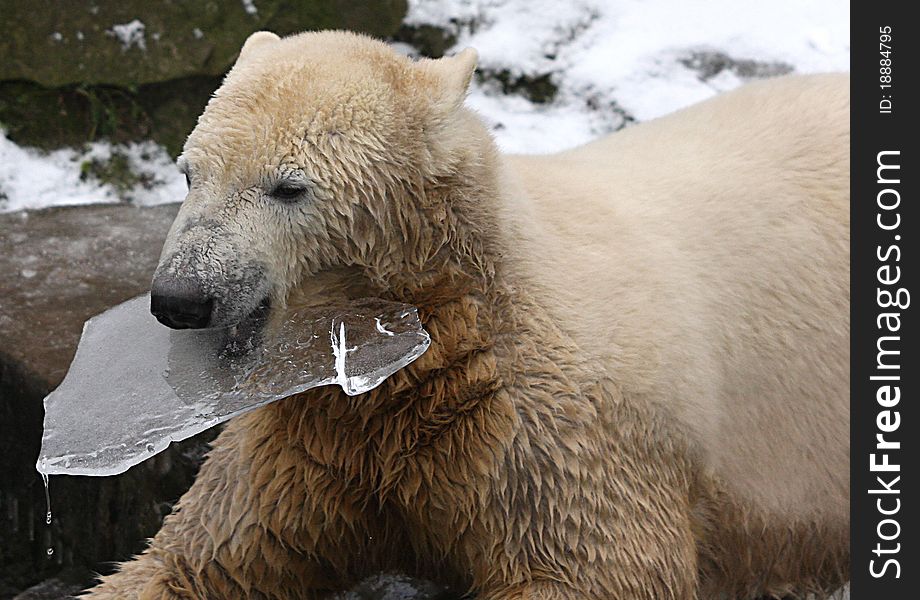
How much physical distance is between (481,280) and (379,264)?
0.27 m

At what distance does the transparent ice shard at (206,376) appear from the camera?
2.69 metres

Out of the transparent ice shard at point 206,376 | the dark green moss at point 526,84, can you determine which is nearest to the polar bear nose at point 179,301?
the transparent ice shard at point 206,376

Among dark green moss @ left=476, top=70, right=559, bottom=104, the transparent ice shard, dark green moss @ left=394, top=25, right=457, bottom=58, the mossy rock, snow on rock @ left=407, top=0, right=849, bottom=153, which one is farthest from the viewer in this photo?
dark green moss @ left=394, top=25, right=457, bottom=58

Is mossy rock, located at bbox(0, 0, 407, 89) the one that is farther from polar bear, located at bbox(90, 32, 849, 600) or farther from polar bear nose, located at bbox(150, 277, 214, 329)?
polar bear nose, located at bbox(150, 277, 214, 329)

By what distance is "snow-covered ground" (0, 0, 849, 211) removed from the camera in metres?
6.42

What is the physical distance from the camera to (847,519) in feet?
12.2

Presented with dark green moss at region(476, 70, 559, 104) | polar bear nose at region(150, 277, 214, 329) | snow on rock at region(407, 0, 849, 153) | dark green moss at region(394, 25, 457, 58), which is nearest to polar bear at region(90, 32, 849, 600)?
polar bear nose at region(150, 277, 214, 329)

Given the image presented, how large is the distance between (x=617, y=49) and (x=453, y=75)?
4.40 meters

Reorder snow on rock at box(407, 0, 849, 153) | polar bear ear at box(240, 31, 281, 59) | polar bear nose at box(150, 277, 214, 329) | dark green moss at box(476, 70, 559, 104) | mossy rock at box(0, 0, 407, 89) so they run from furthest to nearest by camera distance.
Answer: dark green moss at box(476, 70, 559, 104)
snow on rock at box(407, 0, 849, 153)
mossy rock at box(0, 0, 407, 89)
polar bear ear at box(240, 31, 281, 59)
polar bear nose at box(150, 277, 214, 329)

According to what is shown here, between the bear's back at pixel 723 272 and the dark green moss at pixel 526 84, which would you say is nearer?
the bear's back at pixel 723 272

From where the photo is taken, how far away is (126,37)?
21.2ft

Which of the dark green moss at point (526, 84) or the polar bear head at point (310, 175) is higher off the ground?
the polar bear head at point (310, 175)

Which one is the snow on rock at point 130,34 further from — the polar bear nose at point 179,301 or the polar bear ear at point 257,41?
the polar bear nose at point 179,301
